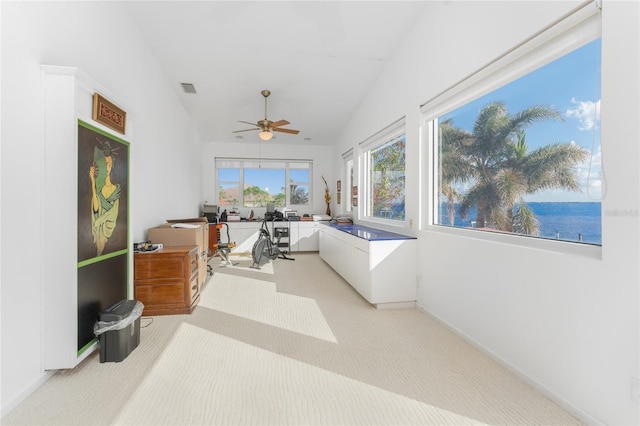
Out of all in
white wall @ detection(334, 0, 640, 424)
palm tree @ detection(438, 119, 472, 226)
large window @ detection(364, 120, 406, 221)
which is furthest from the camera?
large window @ detection(364, 120, 406, 221)

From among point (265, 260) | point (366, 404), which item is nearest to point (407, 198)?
point (366, 404)

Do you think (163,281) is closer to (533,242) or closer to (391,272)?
(391,272)

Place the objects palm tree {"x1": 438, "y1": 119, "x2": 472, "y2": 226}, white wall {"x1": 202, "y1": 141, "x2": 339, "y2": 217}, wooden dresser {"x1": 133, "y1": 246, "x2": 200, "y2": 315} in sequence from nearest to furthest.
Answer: palm tree {"x1": 438, "y1": 119, "x2": 472, "y2": 226}, wooden dresser {"x1": 133, "y1": 246, "x2": 200, "y2": 315}, white wall {"x1": 202, "y1": 141, "x2": 339, "y2": 217}

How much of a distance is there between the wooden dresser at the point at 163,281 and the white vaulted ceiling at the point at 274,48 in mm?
2638

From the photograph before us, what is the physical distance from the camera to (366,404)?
1.75 m

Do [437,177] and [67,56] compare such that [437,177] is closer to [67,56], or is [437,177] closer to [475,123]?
[475,123]

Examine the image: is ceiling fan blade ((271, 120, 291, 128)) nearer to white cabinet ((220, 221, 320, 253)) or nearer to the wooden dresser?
the wooden dresser

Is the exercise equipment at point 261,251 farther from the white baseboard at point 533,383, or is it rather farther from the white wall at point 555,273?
the white baseboard at point 533,383

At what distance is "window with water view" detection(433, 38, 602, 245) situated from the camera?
176 cm

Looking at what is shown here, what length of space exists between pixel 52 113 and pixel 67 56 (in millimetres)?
636

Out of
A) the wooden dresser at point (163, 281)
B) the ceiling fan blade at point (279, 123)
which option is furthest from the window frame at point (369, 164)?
the wooden dresser at point (163, 281)

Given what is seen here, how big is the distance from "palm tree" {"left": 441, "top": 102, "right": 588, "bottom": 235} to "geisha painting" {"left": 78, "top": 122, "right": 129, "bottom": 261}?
3309 mm

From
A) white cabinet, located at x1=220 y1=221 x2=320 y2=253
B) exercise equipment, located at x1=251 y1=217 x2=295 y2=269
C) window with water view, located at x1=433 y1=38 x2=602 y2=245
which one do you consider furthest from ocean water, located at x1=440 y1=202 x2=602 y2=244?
white cabinet, located at x1=220 y1=221 x2=320 y2=253

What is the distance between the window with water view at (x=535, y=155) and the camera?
69.3 inches
